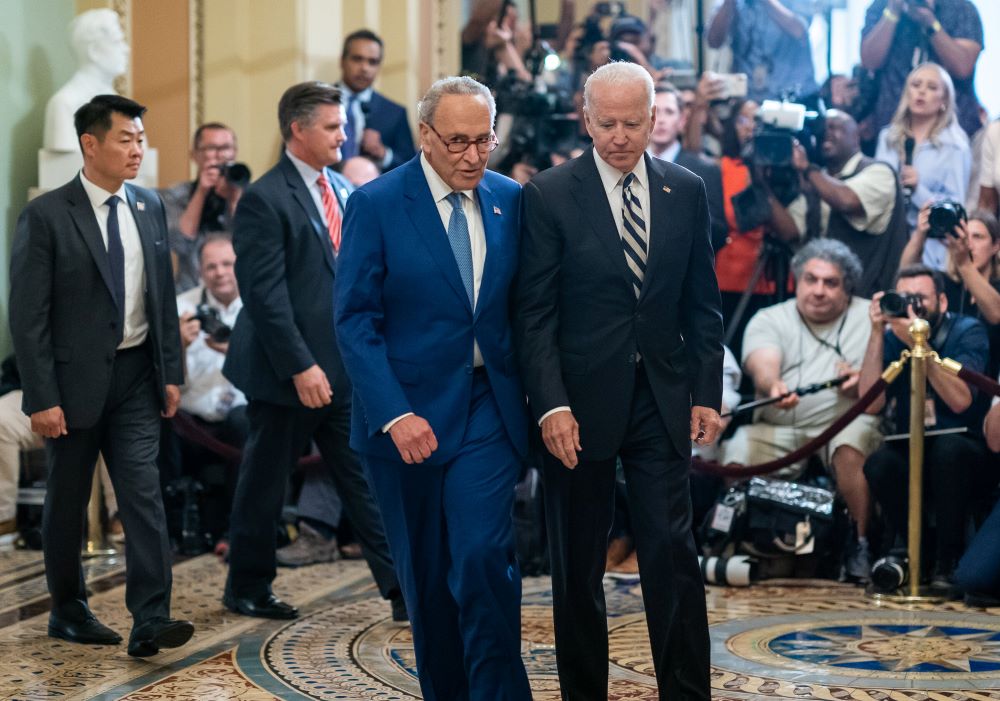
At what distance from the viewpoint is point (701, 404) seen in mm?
4008

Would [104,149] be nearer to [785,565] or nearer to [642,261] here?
[642,261]

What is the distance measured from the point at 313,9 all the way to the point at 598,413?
5785 mm

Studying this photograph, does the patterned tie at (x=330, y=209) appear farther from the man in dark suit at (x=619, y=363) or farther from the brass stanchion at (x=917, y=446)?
the brass stanchion at (x=917, y=446)

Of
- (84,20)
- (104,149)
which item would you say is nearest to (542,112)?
(84,20)

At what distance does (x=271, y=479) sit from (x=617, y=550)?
1.85 m

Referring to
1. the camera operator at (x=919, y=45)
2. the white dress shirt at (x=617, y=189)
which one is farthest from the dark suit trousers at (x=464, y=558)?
the camera operator at (x=919, y=45)

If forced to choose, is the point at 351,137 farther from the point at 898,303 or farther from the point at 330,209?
the point at 898,303

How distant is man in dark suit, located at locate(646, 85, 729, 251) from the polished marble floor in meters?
2.30

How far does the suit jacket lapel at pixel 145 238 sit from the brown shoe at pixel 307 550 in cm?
202

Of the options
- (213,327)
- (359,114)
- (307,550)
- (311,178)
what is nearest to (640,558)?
(311,178)

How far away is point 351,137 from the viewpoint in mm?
8633

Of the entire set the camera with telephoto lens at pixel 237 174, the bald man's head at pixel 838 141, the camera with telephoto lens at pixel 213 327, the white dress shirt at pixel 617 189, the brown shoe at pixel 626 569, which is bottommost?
the brown shoe at pixel 626 569

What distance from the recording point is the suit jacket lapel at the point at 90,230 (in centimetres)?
514

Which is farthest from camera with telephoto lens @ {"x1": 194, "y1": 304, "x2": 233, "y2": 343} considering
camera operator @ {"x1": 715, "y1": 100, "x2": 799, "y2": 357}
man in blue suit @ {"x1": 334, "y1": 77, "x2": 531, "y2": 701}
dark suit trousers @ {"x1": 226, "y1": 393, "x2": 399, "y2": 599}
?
man in blue suit @ {"x1": 334, "y1": 77, "x2": 531, "y2": 701}
